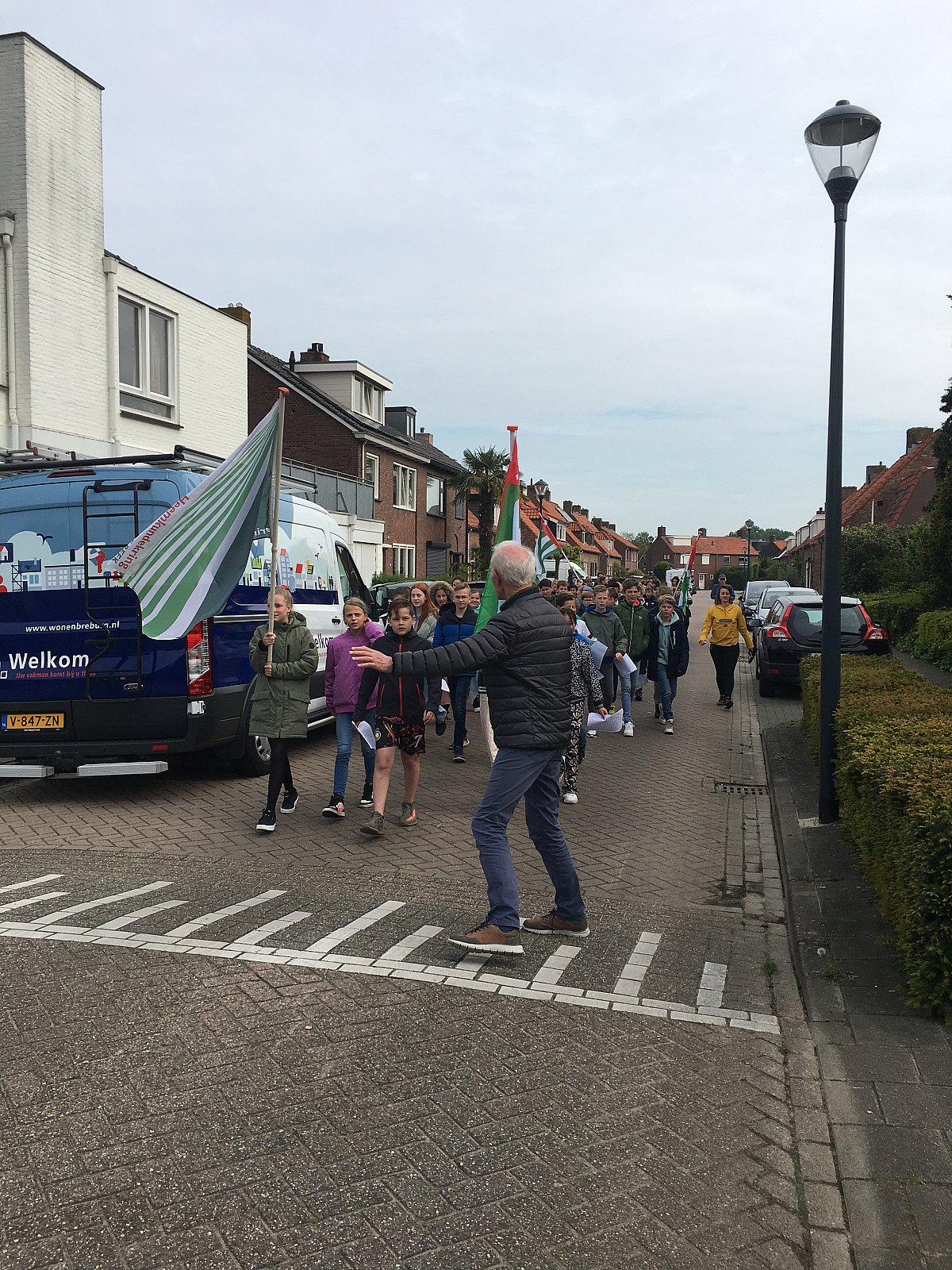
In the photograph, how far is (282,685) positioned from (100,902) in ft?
7.69

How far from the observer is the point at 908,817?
440 centimetres

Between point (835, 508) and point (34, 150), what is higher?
point (34, 150)

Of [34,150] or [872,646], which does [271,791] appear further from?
[34,150]

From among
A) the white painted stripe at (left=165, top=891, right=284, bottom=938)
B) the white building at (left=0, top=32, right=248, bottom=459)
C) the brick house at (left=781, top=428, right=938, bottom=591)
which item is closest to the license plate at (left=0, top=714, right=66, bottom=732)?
the white painted stripe at (left=165, top=891, right=284, bottom=938)

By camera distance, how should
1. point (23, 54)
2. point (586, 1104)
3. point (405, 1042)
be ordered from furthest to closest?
point (23, 54)
point (405, 1042)
point (586, 1104)

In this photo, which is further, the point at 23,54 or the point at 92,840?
the point at 23,54

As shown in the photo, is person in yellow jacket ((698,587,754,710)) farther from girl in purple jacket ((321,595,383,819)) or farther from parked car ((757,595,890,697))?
girl in purple jacket ((321,595,383,819))

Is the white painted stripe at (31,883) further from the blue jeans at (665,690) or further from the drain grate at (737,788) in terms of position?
the blue jeans at (665,690)

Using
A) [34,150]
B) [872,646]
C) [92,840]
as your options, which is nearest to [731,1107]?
[92,840]

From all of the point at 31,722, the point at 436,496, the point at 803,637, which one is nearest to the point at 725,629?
the point at 803,637

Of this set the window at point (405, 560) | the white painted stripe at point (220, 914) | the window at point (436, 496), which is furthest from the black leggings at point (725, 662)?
the window at point (436, 496)

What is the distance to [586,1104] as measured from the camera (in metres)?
3.44

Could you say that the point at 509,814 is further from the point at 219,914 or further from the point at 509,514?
the point at 509,514

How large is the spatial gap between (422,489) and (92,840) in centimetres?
3559
